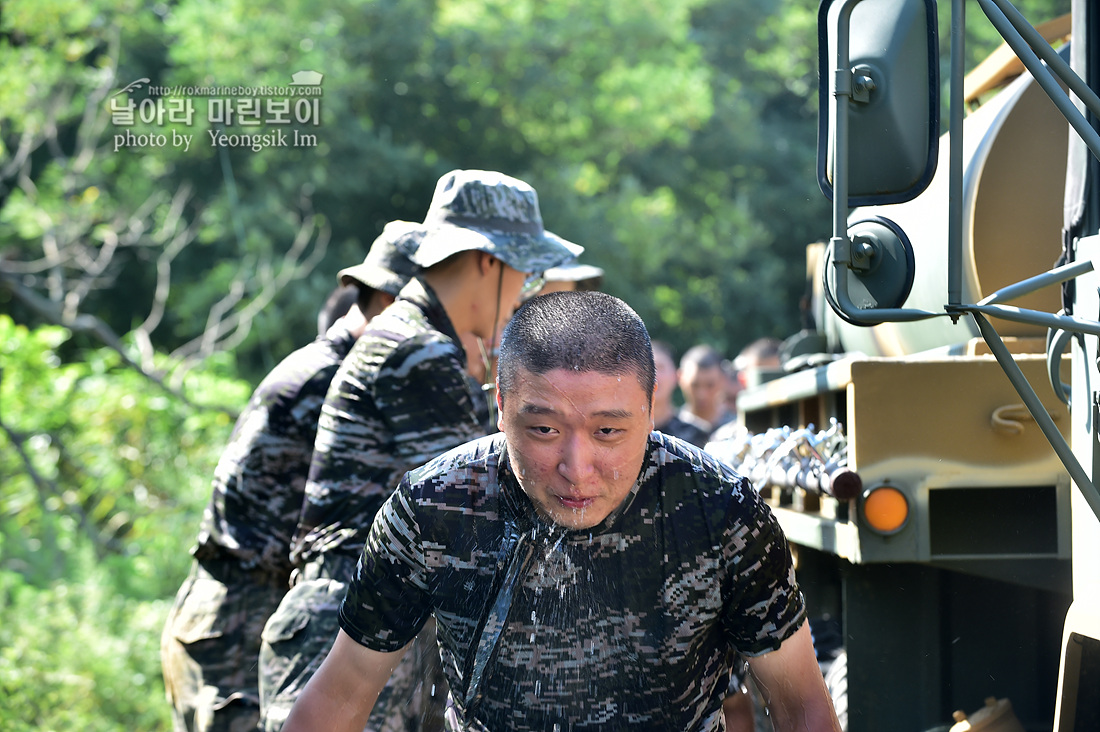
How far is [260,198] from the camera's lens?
14.0 metres

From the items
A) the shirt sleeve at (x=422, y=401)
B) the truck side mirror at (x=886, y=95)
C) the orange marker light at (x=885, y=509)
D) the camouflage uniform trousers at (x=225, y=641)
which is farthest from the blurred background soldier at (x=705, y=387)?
the truck side mirror at (x=886, y=95)

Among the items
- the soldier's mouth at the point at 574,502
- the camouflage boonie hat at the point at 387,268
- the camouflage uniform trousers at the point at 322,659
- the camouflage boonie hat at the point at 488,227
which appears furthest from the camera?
the camouflage boonie hat at the point at 387,268

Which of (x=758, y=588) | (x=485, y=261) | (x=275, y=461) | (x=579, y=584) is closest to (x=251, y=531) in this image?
(x=275, y=461)

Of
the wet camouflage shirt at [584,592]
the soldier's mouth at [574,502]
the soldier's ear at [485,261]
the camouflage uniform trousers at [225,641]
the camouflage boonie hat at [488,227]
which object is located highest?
the camouflage boonie hat at [488,227]

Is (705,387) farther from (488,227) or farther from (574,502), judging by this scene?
(574,502)

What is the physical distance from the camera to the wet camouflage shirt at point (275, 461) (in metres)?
3.76

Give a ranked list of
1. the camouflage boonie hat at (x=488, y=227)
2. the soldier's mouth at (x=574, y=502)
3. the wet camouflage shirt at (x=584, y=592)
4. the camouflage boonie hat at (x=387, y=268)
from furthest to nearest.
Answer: the camouflage boonie hat at (x=387, y=268) < the camouflage boonie hat at (x=488, y=227) < the wet camouflage shirt at (x=584, y=592) < the soldier's mouth at (x=574, y=502)

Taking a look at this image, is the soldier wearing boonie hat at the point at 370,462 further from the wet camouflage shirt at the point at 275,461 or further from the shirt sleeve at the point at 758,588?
the shirt sleeve at the point at 758,588

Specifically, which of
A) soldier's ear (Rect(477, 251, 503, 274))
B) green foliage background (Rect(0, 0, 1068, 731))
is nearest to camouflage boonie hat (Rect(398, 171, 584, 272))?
soldier's ear (Rect(477, 251, 503, 274))

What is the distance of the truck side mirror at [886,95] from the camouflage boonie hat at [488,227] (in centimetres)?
129

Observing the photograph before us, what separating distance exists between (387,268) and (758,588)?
208 cm

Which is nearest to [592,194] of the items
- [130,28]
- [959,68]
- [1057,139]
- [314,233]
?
[314,233]

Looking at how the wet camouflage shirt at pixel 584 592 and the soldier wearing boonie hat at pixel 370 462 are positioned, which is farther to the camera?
the soldier wearing boonie hat at pixel 370 462

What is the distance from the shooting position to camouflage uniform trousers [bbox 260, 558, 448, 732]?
312 cm
